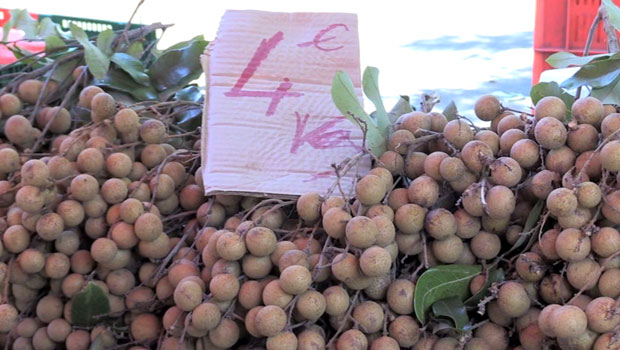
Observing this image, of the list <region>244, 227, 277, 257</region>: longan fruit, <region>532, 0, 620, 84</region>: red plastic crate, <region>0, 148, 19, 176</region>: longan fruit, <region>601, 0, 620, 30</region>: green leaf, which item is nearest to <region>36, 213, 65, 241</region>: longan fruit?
<region>0, 148, 19, 176</region>: longan fruit

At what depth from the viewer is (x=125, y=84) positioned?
1252 mm

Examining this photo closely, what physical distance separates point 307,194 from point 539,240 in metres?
0.29

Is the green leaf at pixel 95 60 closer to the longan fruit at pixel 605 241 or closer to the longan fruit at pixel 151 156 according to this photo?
the longan fruit at pixel 151 156

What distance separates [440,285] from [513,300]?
0.29ft

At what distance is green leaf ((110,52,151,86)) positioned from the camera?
49.0 inches

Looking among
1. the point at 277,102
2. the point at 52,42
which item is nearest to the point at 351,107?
the point at 277,102

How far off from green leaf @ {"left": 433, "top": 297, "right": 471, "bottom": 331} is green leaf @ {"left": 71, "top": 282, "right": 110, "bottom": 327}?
429 mm

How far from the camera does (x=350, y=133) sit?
1.07 meters

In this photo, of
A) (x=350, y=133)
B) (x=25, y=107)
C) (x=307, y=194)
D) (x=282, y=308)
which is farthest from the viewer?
(x=25, y=107)

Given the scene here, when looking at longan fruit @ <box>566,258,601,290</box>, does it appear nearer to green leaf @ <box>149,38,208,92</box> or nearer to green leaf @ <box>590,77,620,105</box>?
green leaf @ <box>590,77,620,105</box>

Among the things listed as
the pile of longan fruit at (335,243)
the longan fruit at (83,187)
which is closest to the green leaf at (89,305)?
the pile of longan fruit at (335,243)

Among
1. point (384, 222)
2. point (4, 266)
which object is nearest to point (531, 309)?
point (384, 222)

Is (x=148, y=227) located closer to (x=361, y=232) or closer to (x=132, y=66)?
(x=361, y=232)

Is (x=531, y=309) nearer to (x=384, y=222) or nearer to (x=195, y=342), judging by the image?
(x=384, y=222)
